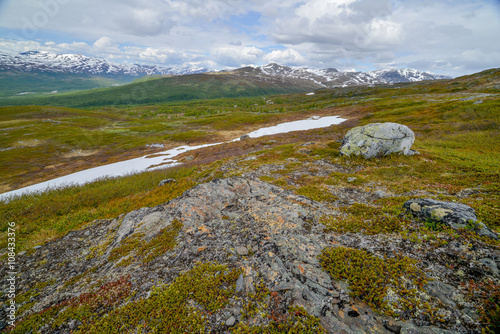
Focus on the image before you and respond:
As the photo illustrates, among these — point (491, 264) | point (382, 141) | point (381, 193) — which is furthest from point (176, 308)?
point (382, 141)

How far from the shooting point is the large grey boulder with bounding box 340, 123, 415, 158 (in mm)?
22484

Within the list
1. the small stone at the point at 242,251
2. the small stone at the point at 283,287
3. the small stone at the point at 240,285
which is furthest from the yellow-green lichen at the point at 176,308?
the small stone at the point at 283,287

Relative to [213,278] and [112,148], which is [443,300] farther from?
[112,148]

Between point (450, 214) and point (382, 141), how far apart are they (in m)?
16.4

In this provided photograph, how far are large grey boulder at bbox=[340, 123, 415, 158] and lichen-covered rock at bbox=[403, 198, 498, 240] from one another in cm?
1419

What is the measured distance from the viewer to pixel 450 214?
8750 millimetres

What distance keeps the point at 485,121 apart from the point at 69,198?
196ft

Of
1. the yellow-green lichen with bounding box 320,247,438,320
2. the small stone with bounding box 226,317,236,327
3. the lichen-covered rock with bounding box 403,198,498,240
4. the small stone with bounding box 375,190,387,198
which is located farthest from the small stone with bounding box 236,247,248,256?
the small stone with bounding box 375,190,387,198

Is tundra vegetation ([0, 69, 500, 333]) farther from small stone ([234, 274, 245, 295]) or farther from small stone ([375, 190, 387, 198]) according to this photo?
small stone ([234, 274, 245, 295])

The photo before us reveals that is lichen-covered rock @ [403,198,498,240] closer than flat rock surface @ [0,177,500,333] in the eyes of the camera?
No

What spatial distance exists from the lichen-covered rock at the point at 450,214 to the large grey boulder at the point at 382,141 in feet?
46.5

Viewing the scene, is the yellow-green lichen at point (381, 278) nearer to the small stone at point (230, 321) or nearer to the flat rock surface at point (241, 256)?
the flat rock surface at point (241, 256)

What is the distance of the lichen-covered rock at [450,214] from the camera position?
26.0 feet

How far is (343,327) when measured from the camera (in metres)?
5.64
